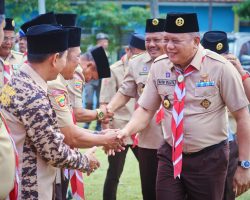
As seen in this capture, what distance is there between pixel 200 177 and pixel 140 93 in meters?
1.74

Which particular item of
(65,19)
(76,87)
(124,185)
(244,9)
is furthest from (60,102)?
(244,9)

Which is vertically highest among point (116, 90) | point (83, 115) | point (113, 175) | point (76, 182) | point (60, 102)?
point (60, 102)

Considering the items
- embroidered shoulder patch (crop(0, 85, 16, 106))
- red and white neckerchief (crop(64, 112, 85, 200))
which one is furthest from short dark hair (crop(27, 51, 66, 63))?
red and white neckerchief (crop(64, 112, 85, 200))

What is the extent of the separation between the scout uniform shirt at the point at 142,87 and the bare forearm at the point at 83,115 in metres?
0.58

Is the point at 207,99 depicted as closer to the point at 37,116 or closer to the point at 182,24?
the point at 182,24

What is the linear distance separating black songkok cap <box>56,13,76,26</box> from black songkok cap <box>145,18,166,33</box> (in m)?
0.88

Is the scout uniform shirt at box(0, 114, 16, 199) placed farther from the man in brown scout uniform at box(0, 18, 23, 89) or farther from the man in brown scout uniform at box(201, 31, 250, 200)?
the man in brown scout uniform at box(0, 18, 23, 89)

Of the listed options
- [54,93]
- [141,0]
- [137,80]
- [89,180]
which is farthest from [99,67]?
[141,0]

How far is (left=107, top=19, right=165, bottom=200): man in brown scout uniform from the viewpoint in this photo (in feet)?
20.7

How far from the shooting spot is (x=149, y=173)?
6.30m

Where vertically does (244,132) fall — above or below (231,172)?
above

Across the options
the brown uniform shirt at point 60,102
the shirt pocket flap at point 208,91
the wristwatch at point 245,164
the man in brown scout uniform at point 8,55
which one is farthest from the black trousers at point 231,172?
the man in brown scout uniform at point 8,55

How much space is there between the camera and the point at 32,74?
414 cm

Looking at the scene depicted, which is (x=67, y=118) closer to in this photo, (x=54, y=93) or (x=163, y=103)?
(x=54, y=93)
